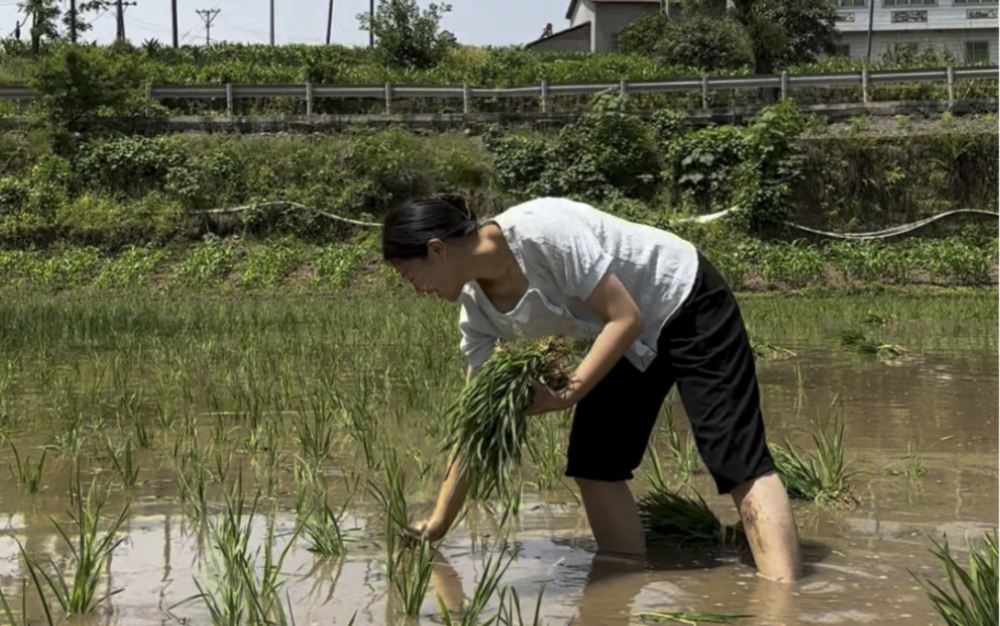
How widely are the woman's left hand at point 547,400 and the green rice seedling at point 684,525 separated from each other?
2.19 ft

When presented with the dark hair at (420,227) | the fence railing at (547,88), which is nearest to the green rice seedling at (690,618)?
the dark hair at (420,227)

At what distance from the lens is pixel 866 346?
8586 millimetres

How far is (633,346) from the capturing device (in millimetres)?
3197

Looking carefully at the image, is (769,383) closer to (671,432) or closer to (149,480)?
(671,432)

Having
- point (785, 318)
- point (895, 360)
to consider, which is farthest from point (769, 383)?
point (785, 318)

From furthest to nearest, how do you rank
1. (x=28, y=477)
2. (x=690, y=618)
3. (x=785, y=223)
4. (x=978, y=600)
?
(x=785, y=223), (x=28, y=477), (x=690, y=618), (x=978, y=600)

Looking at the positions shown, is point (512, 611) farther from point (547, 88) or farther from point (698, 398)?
point (547, 88)

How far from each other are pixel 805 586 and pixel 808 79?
70.3 feet

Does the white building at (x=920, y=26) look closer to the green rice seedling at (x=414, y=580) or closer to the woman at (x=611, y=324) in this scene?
the woman at (x=611, y=324)

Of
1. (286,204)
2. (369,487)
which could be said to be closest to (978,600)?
(369,487)

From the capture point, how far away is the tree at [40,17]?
35259 mm

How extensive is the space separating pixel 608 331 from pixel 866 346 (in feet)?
19.6

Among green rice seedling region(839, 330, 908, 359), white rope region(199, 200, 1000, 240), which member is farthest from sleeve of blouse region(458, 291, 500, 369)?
white rope region(199, 200, 1000, 240)

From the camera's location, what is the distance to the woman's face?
2.97m
